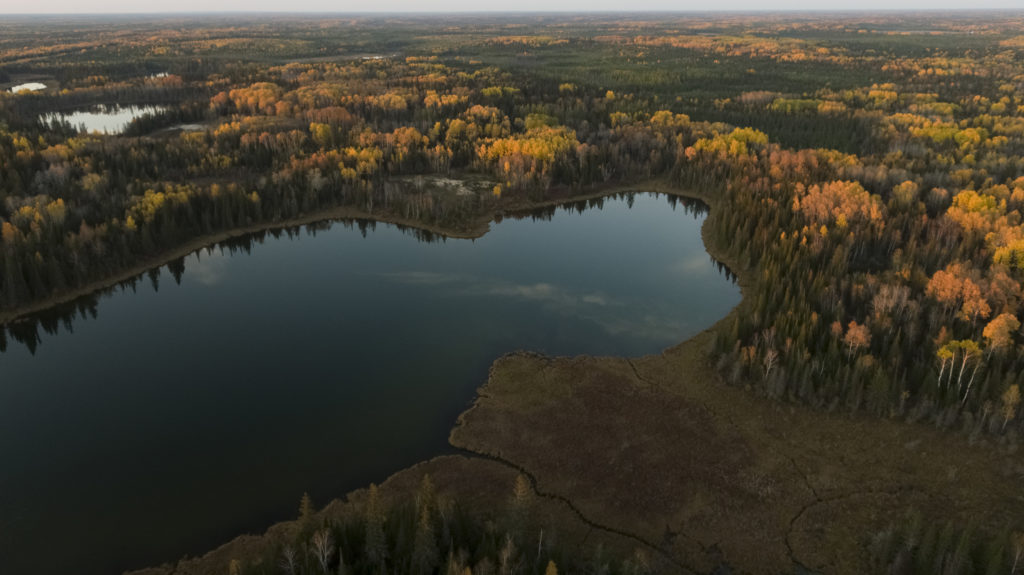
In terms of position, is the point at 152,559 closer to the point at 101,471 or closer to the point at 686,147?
the point at 101,471

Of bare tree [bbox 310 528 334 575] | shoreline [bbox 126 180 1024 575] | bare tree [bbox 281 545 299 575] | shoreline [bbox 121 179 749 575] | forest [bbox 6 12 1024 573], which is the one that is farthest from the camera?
forest [bbox 6 12 1024 573]

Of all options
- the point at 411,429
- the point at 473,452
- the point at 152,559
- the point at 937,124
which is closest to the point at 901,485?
the point at 473,452

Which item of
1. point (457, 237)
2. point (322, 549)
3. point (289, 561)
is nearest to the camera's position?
point (289, 561)

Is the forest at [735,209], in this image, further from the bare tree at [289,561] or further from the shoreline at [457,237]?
the shoreline at [457,237]

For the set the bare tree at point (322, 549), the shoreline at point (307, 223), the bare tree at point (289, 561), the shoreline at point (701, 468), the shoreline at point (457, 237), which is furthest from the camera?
the shoreline at point (307, 223)

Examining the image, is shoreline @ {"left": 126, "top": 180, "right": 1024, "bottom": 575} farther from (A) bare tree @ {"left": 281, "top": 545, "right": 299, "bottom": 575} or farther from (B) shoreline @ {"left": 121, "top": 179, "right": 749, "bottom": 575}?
(A) bare tree @ {"left": 281, "top": 545, "right": 299, "bottom": 575}

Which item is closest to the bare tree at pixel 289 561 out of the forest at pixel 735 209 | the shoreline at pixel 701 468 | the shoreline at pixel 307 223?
the forest at pixel 735 209

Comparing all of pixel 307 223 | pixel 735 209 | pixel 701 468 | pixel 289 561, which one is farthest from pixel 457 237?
pixel 289 561

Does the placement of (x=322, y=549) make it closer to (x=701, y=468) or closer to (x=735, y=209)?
(x=701, y=468)

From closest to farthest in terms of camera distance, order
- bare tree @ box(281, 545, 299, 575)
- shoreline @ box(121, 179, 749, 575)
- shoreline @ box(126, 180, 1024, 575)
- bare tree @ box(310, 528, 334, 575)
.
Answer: bare tree @ box(281, 545, 299, 575)
bare tree @ box(310, 528, 334, 575)
shoreline @ box(121, 179, 749, 575)
shoreline @ box(126, 180, 1024, 575)

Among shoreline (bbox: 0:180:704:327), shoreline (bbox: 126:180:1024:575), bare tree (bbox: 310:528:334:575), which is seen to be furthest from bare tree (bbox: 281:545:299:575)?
shoreline (bbox: 0:180:704:327)

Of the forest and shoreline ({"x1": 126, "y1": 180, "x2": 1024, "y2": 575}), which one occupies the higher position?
the forest
